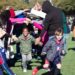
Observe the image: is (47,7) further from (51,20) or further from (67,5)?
(67,5)

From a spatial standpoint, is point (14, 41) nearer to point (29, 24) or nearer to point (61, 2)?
point (29, 24)

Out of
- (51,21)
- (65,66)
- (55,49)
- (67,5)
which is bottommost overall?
(67,5)

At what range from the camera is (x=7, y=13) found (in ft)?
38.8

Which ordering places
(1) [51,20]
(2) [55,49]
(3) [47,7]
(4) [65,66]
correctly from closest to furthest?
1. (2) [55,49]
2. (1) [51,20]
3. (3) [47,7]
4. (4) [65,66]

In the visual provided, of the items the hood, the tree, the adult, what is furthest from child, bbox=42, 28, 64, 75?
the tree

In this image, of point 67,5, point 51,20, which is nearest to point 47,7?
point 51,20

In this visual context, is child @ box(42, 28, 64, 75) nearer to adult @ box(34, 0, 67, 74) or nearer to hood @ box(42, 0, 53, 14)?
adult @ box(34, 0, 67, 74)

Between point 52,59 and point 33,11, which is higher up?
point 33,11

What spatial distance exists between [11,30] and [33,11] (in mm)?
924

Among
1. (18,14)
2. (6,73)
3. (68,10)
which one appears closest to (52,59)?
(6,73)

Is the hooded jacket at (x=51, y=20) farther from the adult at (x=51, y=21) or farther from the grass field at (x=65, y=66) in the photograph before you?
the grass field at (x=65, y=66)

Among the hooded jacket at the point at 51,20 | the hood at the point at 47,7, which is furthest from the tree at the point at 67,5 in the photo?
the hooded jacket at the point at 51,20

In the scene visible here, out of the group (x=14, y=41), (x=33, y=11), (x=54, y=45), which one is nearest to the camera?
(x=54, y=45)

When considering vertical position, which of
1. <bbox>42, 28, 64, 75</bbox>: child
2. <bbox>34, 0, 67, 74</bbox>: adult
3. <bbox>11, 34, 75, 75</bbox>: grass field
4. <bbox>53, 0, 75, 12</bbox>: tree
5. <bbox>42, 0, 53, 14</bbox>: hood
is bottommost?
Answer: <bbox>53, 0, 75, 12</bbox>: tree
